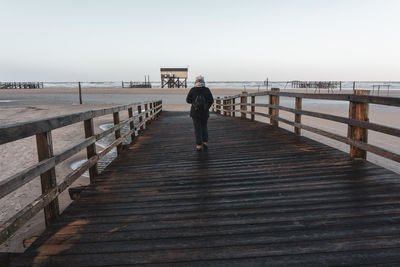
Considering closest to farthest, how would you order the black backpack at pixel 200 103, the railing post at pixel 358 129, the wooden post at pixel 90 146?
the wooden post at pixel 90 146, the railing post at pixel 358 129, the black backpack at pixel 200 103

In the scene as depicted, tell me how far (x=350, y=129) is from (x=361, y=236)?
9.71 ft

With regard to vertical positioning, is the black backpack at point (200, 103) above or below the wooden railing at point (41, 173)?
above

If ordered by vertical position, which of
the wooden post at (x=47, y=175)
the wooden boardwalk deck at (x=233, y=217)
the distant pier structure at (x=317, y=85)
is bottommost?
the wooden boardwalk deck at (x=233, y=217)

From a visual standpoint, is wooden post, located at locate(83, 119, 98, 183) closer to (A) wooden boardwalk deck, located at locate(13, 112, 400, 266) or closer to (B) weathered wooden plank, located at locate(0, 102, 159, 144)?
(A) wooden boardwalk deck, located at locate(13, 112, 400, 266)

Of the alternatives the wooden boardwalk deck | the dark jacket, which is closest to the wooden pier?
the wooden boardwalk deck

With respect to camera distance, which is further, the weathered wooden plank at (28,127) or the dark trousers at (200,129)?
the dark trousers at (200,129)

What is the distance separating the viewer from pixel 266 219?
9.50 feet

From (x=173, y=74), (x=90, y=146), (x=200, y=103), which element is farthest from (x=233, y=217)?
(x=173, y=74)

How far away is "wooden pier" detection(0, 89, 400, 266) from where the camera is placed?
2.31m

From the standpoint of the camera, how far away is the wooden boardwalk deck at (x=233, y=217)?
2.31m

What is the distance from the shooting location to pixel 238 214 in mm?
3035

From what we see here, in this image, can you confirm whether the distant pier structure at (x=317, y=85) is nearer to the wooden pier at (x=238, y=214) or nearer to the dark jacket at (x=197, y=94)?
the dark jacket at (x=197, y=94)

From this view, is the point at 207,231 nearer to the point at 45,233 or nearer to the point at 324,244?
the point at 324,244

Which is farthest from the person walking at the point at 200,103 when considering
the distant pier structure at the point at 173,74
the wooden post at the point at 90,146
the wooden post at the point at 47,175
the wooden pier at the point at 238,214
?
the distant pier structure at the point at 173,74
